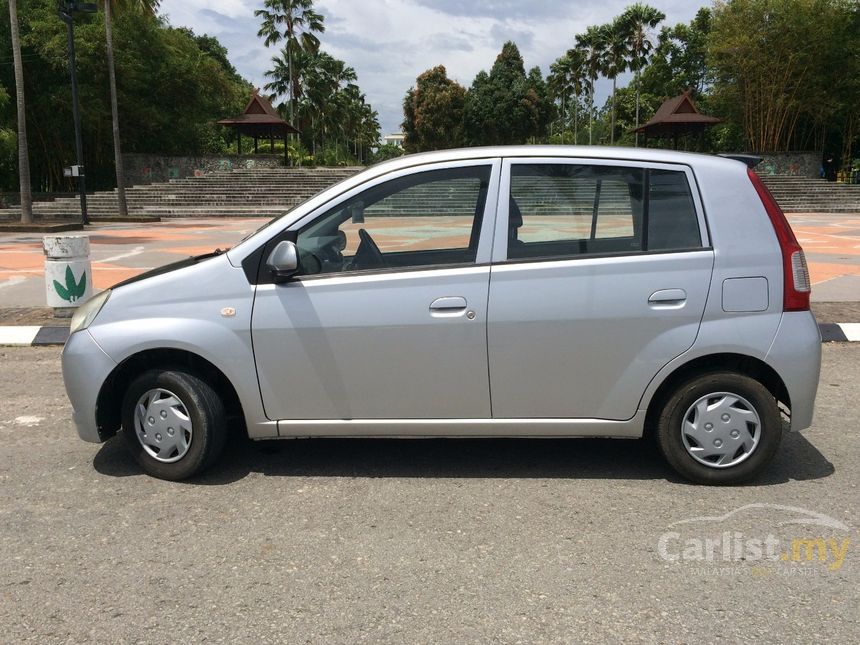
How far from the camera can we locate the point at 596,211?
381cm

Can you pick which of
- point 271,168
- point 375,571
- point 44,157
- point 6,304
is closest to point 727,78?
point 271,168

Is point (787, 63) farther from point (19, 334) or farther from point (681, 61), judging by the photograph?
point (19, 334)

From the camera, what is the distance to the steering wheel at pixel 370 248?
3.86 meters

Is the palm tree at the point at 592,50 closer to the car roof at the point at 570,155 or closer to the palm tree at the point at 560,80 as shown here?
the palm tree at the point at 560,80

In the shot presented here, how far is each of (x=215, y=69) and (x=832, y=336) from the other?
4047cm

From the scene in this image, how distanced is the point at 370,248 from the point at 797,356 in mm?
2263

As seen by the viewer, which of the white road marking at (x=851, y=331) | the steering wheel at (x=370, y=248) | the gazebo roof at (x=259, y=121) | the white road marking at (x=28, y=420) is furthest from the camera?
the gazebo roof at (x=259, y=121)

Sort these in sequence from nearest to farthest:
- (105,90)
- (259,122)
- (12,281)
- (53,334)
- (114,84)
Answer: (53,334), (12,281), (114,84), (105,90), (259,122)

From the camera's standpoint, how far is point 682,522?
3.33m

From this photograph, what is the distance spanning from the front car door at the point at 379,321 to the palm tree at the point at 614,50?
191 ft

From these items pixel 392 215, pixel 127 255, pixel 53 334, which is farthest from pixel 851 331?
pixel 127 255

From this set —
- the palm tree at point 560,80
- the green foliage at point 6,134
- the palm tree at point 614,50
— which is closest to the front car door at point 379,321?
the green foliage at point 6,134

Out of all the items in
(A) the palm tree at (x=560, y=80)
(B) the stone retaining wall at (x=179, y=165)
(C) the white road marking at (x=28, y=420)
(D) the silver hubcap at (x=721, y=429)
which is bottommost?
(C) the white road marking at (x=28, y=420)

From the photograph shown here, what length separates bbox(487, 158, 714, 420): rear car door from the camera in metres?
3.55
